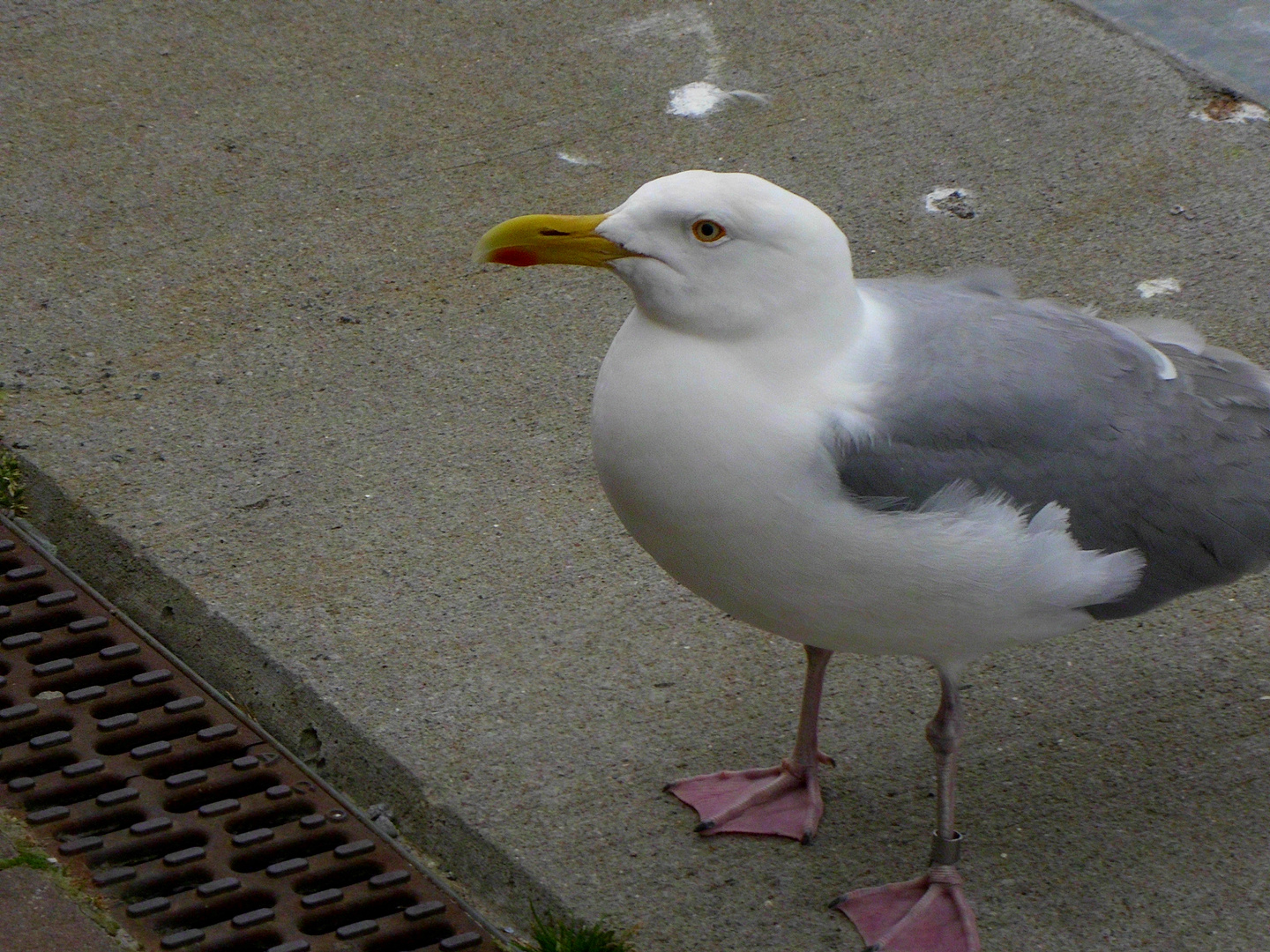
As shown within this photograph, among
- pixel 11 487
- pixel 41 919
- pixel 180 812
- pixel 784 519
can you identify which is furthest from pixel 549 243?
pixel 11 487

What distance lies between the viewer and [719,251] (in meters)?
2.55

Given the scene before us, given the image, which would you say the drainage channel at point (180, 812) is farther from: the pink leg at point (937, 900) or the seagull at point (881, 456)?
the seagull at point (881, 456)

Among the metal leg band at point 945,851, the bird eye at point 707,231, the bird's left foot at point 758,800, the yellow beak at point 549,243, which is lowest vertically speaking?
the bird's left foot at point 758,800

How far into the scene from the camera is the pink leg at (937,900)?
2742mm

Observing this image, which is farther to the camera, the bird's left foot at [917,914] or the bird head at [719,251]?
the bird's left foot at [917,914]

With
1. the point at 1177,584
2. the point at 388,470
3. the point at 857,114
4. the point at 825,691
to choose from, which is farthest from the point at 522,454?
the point at 857,114

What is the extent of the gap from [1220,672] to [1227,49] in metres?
3.38

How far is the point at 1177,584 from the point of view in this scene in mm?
2873

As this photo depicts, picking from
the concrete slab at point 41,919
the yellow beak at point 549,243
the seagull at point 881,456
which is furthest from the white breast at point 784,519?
the concrete slab at point 41,919

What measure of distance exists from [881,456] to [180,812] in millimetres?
1438

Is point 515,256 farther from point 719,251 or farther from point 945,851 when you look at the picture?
point 945,851

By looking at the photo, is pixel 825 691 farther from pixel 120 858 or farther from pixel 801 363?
pixel 120 858

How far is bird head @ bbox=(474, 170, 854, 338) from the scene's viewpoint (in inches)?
99.7

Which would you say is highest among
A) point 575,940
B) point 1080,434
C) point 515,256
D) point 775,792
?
point 515,256
